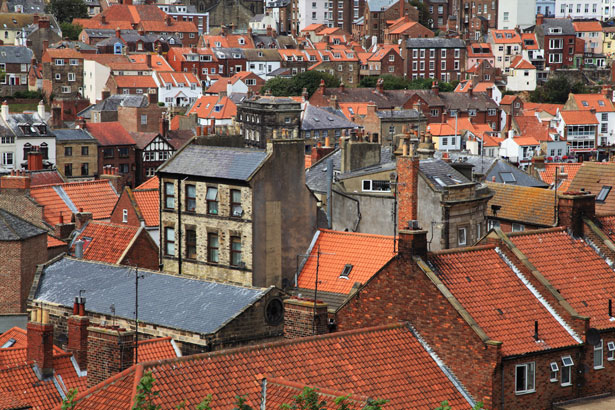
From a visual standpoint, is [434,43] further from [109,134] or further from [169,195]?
[169,195]

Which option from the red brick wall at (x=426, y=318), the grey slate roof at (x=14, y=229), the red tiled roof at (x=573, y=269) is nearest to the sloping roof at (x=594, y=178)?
the red tiled roof at (x=573, y=269)

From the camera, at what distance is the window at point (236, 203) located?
146ft

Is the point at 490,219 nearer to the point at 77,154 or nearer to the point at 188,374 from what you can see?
the point at 188,374

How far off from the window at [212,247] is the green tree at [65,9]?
14626 cm

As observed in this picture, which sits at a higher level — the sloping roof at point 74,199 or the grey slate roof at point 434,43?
the grey slate roof at point 434,43

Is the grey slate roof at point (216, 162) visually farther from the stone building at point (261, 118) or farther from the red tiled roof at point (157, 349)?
the stone building at point (261, 118)

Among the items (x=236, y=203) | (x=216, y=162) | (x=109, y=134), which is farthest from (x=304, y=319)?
(x=109, y=134)

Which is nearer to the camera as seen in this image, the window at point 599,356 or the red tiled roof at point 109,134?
Answer: the window at point 599,356

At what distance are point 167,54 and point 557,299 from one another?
13719 centimetres

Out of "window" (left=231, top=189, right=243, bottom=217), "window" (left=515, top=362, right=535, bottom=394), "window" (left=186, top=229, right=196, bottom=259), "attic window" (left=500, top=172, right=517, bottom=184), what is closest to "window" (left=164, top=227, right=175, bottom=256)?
"window" (left=186, top=229, right=196, bottom=259)

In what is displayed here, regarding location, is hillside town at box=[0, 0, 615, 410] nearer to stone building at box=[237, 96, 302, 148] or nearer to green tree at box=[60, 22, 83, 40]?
stone building at box=[237, 96, 302, 148]

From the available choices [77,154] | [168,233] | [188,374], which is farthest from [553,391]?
[77,154]

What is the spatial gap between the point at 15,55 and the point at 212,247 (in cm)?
11007

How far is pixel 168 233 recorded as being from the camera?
47.0 metres
